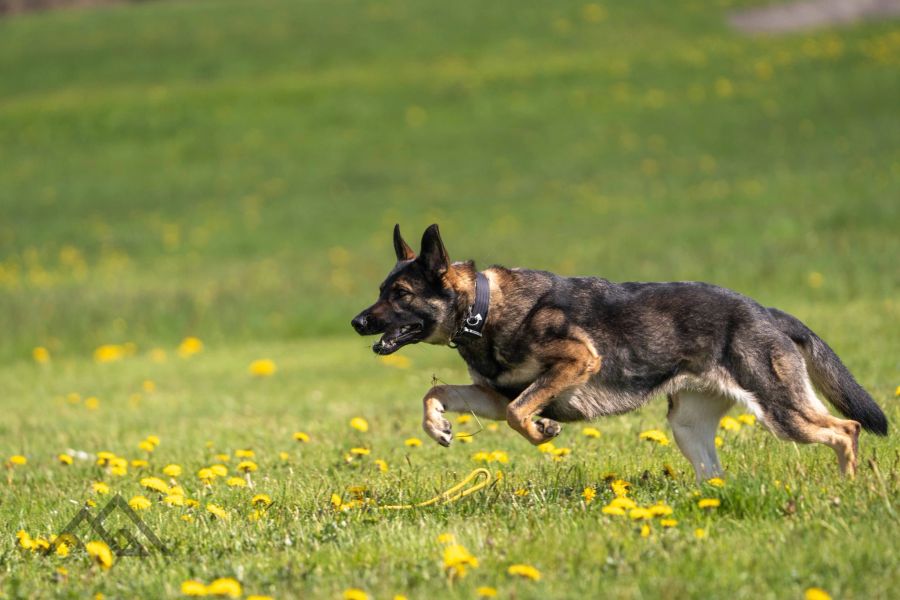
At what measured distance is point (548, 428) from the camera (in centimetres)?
601

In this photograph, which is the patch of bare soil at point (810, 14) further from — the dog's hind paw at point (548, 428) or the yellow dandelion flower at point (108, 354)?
the dog's hind paw at point (548, 428)

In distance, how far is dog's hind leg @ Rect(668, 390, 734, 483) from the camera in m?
6.08

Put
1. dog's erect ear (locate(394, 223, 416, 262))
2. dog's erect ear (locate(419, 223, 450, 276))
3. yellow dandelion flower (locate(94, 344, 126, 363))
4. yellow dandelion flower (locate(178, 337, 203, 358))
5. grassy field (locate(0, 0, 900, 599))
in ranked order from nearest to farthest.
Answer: grassy field (locate(0, 0, 900, 599)) → dog's erect ear (locate(419, 223, 450, 276)) → dog's erect ear (locate(394, 223, 416, 262)) → yellow dandelion flower (locate(94, 344, 126, 363)) → yellow dandelion flower (locate(178, 337, 203, 358))

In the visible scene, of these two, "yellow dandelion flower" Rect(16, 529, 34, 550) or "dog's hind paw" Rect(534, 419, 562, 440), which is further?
"dog's hind paw" Rect(534, 419, 562, 440)

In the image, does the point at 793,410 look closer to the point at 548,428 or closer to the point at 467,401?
the point at 548,428

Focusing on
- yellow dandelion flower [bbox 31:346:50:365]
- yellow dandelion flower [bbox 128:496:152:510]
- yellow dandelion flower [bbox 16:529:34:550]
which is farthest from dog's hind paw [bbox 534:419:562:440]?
yellow dandelion flower [bbox 31:346:50:365]

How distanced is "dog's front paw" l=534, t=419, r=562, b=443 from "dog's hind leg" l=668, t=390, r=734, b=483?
669 mm

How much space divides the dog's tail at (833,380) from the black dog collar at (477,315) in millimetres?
1548

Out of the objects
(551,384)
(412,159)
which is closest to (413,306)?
(551,384)

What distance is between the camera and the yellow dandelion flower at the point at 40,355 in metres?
15.3

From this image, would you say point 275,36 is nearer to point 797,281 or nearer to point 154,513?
point 797,281

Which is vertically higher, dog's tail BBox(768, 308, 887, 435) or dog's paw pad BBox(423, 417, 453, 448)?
dog's tail BBox(768, 308, 887, 435)

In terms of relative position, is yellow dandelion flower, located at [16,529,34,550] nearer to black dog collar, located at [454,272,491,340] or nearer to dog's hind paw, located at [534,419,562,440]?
black dog collar, located at [454,272,491,340]

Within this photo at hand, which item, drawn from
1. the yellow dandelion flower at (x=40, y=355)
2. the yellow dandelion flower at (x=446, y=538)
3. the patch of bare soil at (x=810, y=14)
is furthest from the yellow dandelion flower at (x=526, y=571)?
the patch of bare soil at (x=810, y=14)
